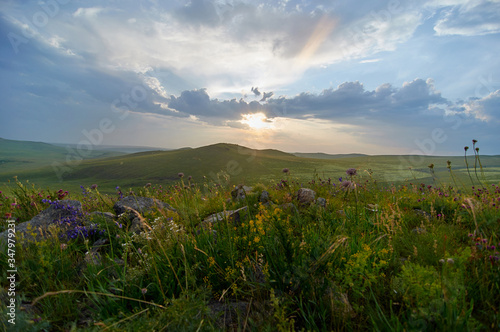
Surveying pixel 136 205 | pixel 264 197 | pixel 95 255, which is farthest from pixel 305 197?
pixel 95 255

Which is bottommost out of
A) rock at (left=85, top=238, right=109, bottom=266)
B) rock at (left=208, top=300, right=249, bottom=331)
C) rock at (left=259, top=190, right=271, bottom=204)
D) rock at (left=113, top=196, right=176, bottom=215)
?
rock at (left=208, top=300, right=249, bottom=331)

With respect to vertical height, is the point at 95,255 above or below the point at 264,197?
below

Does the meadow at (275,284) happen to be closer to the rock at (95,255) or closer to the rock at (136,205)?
the rock at (95,255)

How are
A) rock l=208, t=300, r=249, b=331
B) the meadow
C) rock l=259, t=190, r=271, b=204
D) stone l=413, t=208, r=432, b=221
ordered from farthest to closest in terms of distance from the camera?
rock l=259, t=190, r=271, b=204 < stone l=413, t=208, r=432, b=221 < rock l=208, t=300, r=249, b=331 < the meadow

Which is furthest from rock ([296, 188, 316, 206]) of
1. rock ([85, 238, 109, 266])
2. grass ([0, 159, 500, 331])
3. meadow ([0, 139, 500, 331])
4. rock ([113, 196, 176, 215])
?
rock ([85, 238, 109, 266])

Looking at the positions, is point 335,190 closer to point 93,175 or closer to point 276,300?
point 276,300

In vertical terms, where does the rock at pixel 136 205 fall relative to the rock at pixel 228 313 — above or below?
above

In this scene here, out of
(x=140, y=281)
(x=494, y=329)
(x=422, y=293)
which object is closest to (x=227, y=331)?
(x=140, y=281)

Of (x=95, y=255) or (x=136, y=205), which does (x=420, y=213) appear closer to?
(x=95, y=255)

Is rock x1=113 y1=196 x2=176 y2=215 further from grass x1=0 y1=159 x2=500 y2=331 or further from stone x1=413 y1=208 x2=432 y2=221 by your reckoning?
stone x1=413 y1=208 x2=432 y2=221

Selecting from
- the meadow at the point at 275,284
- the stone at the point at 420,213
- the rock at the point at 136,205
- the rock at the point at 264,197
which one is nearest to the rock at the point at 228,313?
the meadow at the point at 275,284


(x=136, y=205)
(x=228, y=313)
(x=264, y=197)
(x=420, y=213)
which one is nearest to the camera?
(x=228, y=313)

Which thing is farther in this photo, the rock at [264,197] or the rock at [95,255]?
the rock at [264,197]

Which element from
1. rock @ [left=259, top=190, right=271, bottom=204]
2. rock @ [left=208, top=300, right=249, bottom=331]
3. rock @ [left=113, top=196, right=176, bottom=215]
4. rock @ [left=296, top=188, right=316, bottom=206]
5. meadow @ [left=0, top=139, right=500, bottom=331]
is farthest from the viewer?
rock @ [left=259, top=190, right=271, bottom=204]
